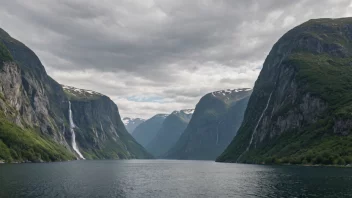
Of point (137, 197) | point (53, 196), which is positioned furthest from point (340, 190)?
point (53, 196)

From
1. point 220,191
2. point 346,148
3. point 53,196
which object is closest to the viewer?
point 53,196

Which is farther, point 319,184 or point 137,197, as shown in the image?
point 319,184

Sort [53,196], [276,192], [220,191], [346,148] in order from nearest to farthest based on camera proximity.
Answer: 1. [53,196]
2. [276,192]
3. [220,191]
4. [346,148]

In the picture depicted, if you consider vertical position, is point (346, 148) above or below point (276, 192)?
above

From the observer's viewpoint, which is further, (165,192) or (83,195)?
(165,192)

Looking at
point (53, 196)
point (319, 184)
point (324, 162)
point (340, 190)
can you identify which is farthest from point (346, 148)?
point (53, 196)

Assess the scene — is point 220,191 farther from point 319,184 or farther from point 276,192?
point 319,184

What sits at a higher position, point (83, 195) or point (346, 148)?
point (346, 148)

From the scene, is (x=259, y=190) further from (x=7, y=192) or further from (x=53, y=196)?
(x=7, y=192)

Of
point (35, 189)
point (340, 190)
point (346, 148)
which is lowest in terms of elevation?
point (35, 189)
